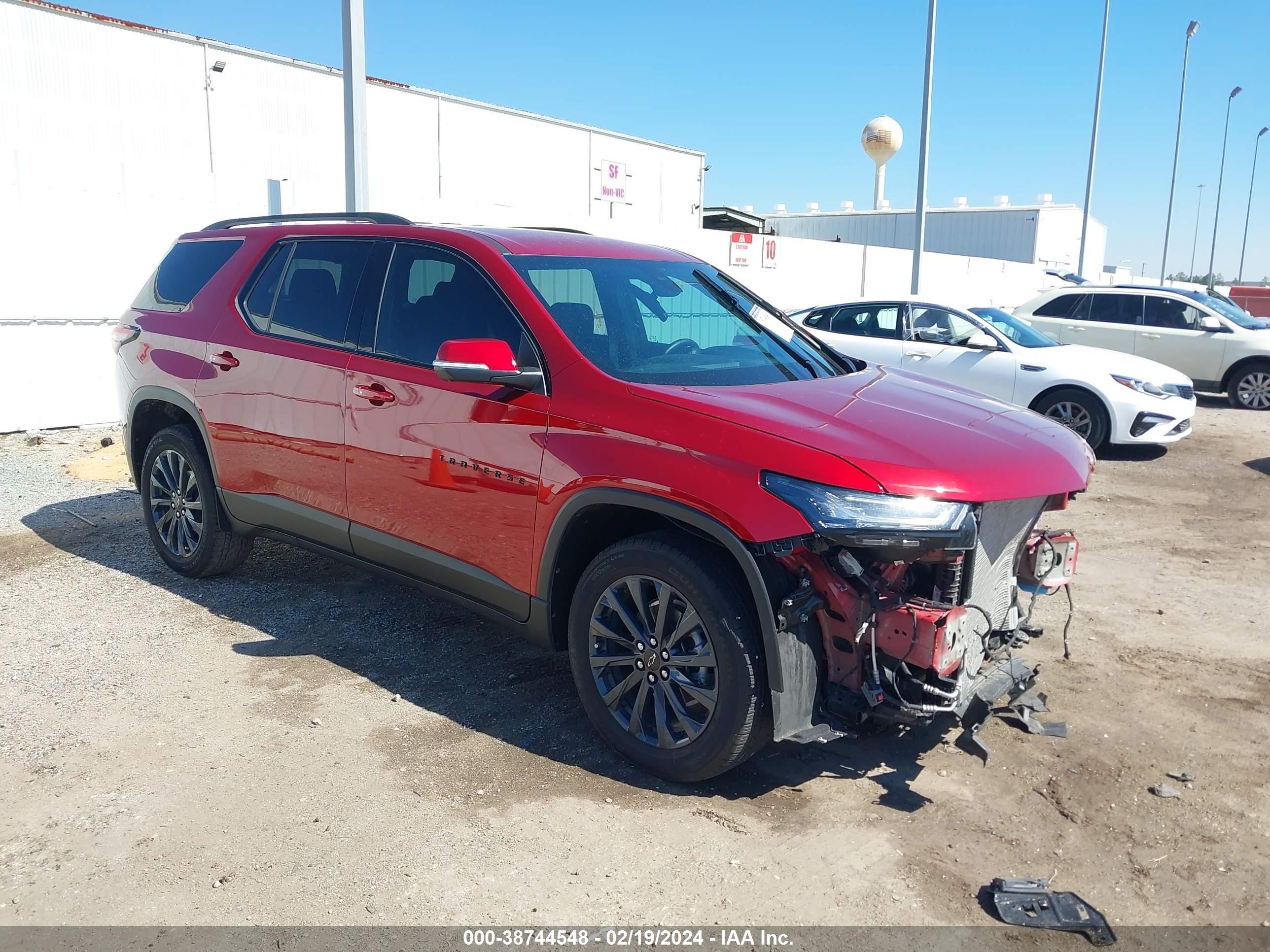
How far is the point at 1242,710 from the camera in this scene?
4.25 m

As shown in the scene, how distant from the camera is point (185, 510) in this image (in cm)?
553

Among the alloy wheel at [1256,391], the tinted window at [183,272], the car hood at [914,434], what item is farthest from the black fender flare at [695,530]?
the alloy wheel at [1256,391]

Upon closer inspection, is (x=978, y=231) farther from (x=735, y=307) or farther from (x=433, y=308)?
(x=433, y=308)

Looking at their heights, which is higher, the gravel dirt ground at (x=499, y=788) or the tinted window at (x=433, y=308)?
the tinted window at (x=433, y=308)

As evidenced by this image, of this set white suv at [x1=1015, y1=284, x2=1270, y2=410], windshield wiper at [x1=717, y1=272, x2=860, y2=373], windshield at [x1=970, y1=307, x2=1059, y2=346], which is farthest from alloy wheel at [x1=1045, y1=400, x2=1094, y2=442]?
windshield wiper at [x1=717, y1=272, x2=860, y2=373]

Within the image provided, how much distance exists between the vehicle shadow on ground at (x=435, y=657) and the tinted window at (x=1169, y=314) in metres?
13.3

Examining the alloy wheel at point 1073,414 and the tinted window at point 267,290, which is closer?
the tinted window at point 267,290

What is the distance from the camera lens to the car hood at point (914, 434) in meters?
3.12

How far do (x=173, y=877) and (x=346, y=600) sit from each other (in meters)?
2.52

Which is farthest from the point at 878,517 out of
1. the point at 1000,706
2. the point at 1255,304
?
the point at 1255,304

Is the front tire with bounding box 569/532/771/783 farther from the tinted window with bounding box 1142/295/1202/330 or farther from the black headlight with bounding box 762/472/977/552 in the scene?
the tinted window with bounding box 1142/295/1202/330

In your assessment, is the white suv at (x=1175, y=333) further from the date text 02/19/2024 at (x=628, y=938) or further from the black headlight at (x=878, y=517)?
the date text 02/19/2024 at (x=628, y=938)

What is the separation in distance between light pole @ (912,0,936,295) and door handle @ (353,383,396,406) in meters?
14.9

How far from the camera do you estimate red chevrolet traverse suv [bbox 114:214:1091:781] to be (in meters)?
3.14
